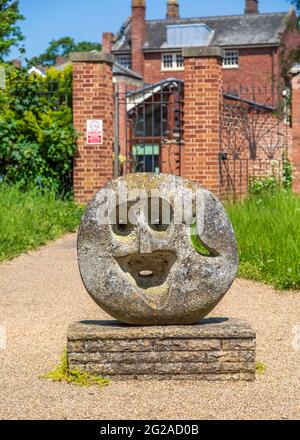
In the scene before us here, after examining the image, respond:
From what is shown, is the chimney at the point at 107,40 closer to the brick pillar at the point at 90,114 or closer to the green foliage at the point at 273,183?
the green foliage at the point at 273,183

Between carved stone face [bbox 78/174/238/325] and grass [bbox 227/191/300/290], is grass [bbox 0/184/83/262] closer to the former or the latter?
grass [bbox 227/191/300/290]

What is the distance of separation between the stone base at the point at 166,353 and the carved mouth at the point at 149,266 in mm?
352

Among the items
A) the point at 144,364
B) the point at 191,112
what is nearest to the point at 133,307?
the point at 144,364

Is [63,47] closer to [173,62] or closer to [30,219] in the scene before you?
[173,62]

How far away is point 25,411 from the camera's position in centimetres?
463

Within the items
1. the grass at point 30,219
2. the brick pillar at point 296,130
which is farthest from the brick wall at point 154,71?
the grass at point 30,219

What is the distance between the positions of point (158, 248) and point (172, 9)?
148ft

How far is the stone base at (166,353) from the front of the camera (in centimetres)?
523

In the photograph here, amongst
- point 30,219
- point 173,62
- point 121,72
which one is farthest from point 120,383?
point 173,62

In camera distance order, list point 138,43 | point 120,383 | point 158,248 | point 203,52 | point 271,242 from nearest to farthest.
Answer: point 120,383 → point 158,248 → point 271,242 → point 203,52 → point 138,43

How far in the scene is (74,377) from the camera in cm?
526

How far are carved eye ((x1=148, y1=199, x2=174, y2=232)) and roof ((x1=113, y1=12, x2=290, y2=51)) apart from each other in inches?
1427
